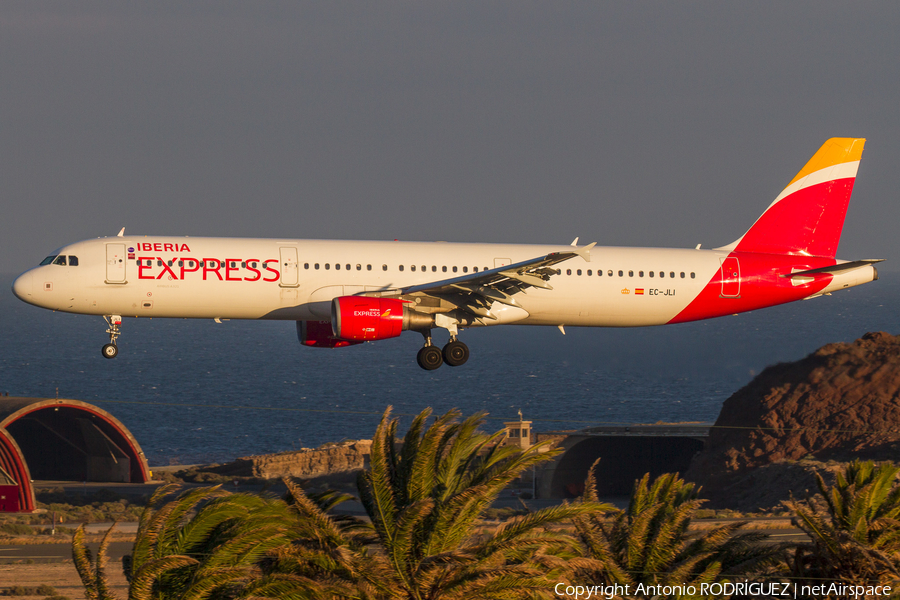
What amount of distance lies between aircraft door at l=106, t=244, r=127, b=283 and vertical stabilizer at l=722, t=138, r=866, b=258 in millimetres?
22952

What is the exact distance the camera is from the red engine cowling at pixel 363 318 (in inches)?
1326

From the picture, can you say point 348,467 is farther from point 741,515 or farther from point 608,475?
point 741,515

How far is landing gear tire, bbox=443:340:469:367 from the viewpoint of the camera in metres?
35.9

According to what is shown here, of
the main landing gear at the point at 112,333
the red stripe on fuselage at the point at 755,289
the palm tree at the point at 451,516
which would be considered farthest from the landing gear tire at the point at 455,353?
the palm tree at the point at 451,516

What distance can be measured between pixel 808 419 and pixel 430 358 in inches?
1408

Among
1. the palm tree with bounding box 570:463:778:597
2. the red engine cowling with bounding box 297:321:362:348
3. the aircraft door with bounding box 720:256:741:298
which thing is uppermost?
the aircraft door with bounding box 720:256:741:298

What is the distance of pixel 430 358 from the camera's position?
36.0m

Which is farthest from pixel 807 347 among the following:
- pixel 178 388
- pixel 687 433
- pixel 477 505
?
pixel 178 388

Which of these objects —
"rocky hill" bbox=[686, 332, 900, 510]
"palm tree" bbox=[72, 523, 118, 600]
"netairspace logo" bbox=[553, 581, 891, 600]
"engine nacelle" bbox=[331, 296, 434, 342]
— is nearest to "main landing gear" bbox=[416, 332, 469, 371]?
"engine nacelle" bbox=[331, 296, 434, 342]

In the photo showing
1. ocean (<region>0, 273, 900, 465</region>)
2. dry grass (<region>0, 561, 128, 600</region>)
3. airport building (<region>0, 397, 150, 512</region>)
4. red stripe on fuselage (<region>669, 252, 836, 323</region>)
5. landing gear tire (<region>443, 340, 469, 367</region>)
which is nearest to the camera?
landing gear tire (<region>443, 340, 469, 367</region>)

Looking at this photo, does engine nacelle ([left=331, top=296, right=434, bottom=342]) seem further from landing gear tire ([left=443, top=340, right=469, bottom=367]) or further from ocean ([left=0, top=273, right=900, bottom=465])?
ocean ([left=0, top=273, right=900, bottom=465])

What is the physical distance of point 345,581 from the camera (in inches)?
719

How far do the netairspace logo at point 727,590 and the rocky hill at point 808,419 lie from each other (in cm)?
3721

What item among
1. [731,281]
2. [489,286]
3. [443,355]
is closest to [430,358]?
[443,355]
